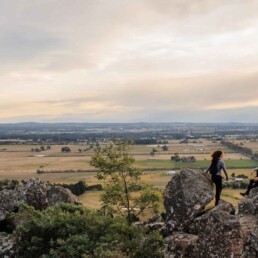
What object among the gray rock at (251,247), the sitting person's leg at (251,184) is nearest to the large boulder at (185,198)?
the sitting person's leg at (251,184)

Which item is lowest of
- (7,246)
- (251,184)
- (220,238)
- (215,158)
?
(7,246)

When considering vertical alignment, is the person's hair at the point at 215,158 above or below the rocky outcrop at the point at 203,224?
above

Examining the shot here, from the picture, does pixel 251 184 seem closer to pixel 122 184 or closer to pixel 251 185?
pixel 251 185

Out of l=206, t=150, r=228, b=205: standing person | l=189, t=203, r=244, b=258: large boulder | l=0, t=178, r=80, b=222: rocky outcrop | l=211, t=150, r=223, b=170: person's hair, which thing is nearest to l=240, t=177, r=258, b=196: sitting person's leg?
l=206, t=150, r=228, b=205: standing person

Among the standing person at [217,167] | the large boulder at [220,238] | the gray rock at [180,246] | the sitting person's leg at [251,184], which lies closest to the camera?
the large boulder at [220,238]

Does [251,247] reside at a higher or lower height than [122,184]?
lower

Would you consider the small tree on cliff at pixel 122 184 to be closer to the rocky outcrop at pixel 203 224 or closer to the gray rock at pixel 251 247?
the rocky outcrop at pixel 203 224

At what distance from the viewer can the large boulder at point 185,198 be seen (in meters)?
23.4

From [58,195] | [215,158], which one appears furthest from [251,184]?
[58,195]

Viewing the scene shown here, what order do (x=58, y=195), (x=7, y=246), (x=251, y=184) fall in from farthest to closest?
(x=58, y=195) → (x=251, y=184) → (x=7, y=246)

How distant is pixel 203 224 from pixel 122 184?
29.9 feet

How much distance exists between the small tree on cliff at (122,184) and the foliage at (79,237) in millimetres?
3845

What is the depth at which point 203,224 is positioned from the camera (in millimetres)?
19562

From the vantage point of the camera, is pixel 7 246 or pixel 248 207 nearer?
pixel 7 246
